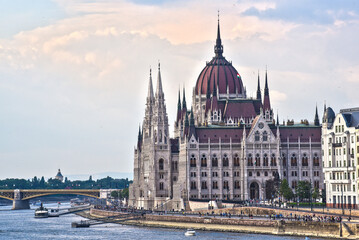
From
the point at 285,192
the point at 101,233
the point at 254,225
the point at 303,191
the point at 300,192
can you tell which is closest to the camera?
the point at 254,225

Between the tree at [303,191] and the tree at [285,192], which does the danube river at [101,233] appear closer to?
the tree at [285,192]

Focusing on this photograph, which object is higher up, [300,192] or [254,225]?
[300,192]

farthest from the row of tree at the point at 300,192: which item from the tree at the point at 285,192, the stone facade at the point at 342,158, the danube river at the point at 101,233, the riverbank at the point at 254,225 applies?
the danube river at the point at 101,233

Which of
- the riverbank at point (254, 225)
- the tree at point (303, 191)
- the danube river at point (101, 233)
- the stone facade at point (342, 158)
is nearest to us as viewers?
the riverbank at point (254, 225)

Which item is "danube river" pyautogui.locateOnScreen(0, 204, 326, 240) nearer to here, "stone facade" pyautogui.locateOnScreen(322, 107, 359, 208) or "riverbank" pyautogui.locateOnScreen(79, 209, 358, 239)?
"riverbank" pyautogui.locateOnScreen(79, 209, 358, 239)

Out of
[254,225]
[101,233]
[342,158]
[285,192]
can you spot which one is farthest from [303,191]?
[101,233]

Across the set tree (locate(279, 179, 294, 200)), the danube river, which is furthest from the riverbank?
tree (locate(279, 179, 294, 200))

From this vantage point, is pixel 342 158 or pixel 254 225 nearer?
pixel 254 225

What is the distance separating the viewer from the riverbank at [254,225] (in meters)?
125

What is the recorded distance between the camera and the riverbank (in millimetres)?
125000

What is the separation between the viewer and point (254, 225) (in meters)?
143

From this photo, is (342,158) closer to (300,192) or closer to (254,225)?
(300,192)

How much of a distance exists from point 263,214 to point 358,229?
38016 mm

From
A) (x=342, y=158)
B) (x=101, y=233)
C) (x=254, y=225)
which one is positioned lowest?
(x=101, y=233)
